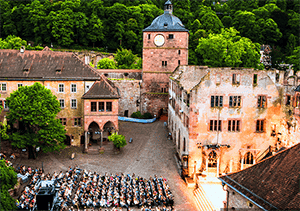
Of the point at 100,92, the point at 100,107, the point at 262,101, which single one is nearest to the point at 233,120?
the point at 262,101

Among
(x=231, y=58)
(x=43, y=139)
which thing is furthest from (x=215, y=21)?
(x=43, y=139)

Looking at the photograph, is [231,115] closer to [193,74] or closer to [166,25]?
[193,74]

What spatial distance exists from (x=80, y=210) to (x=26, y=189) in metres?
5.95

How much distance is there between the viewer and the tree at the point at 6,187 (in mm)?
21981

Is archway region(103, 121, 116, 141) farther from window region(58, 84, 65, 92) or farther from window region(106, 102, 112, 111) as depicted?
window region(58, 84, 65, 92)

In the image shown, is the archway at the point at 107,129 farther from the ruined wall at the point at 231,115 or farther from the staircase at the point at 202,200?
the staircase at the point at 202,200

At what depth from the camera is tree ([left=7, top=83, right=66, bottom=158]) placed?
37094mm

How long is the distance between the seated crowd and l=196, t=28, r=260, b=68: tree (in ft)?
135

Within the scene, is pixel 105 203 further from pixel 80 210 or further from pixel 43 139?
pixel 43 139

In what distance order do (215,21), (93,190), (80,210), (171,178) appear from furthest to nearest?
1. (215,21)
2. (171,178)
3. (93,190)
4. (80,210)

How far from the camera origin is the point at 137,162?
38.9m

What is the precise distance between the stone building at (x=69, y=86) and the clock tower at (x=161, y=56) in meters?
17.9

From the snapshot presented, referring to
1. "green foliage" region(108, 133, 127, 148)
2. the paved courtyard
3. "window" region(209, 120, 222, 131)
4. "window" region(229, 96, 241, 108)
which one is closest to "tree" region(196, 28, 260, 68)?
the paved courtyard

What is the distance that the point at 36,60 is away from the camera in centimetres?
4569
